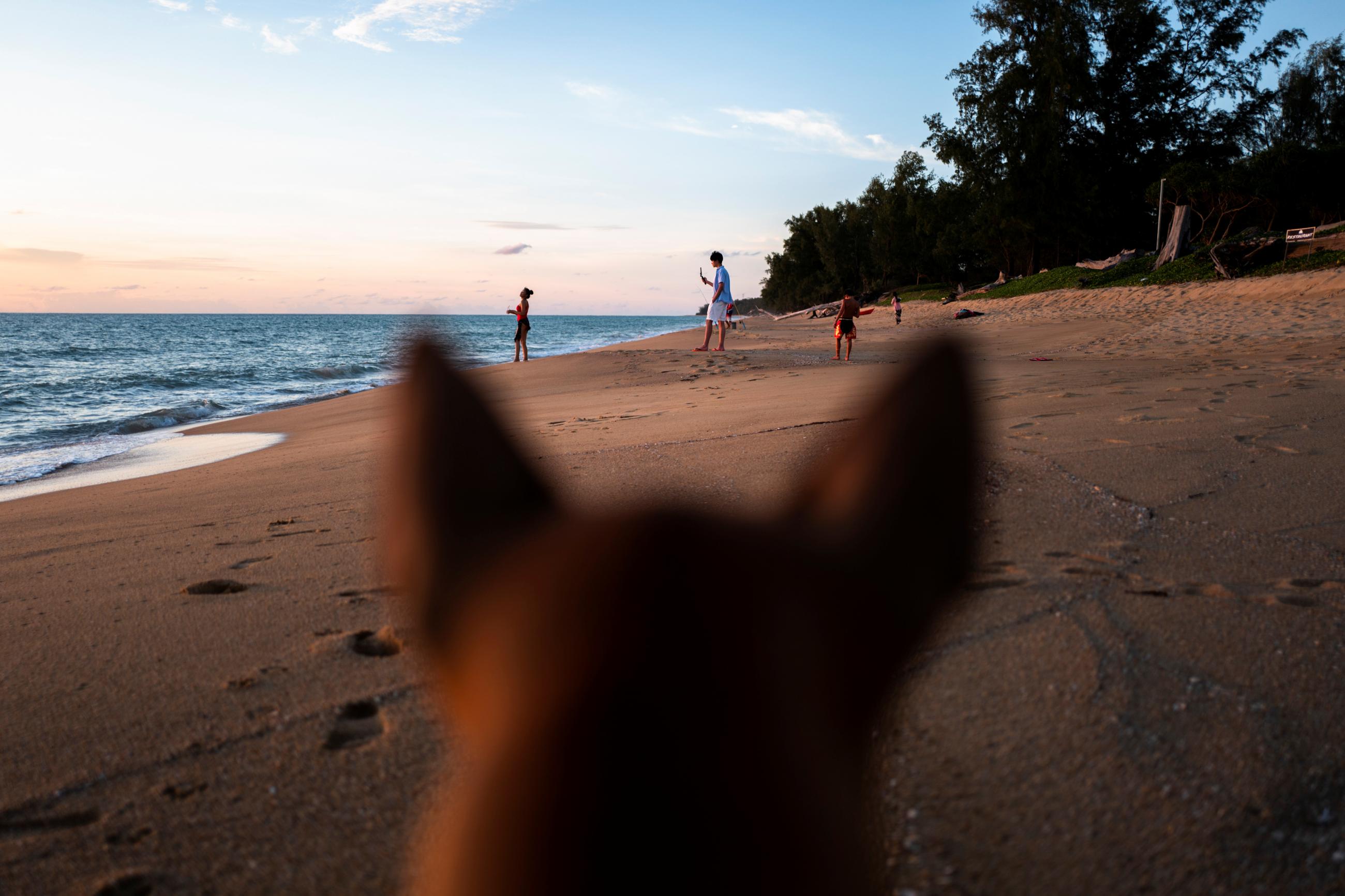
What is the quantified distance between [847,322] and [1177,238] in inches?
609

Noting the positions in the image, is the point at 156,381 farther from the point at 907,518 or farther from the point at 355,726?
the point at 907,518

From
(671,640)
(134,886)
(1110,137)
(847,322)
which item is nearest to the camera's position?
(671,640)

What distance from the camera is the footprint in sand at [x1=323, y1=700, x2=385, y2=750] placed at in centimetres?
147

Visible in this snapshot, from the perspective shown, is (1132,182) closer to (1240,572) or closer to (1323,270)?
(1323,270)

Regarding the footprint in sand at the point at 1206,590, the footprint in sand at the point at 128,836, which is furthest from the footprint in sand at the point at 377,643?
the footprint in sand at the point at 1206,590

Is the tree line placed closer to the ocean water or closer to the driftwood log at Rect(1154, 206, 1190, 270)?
the driftwood log at Rect(1154, 206, 1190, 270)

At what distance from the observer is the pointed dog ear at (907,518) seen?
91cm

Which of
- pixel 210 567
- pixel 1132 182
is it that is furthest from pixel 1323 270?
pixel 1132 182

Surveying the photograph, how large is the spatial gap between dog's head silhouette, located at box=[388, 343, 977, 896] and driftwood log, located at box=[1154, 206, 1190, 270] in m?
23.9

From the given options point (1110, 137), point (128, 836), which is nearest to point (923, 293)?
point (1110, 137)

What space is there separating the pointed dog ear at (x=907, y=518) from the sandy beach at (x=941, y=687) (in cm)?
2

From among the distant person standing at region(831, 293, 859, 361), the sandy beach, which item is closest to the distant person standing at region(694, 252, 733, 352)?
the distant person standing at region(831, 293, 859, 361)

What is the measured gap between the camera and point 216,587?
2441 mm

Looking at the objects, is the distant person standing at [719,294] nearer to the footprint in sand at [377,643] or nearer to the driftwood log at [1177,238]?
the footprint in sand at [377,643]
